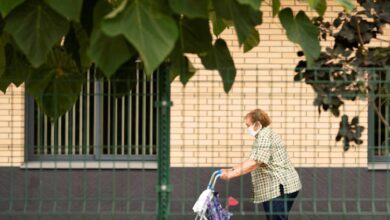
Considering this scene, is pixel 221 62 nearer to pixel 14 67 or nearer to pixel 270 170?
pixel 14 67

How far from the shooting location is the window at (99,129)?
5.71m

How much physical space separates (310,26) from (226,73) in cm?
49

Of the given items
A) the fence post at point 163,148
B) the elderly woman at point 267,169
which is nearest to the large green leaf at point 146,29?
the fence post at point 163,148

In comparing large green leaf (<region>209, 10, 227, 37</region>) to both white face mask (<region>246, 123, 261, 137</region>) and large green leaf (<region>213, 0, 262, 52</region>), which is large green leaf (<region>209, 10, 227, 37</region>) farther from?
white face mask (<region>246, 123, 261, 137</region>)

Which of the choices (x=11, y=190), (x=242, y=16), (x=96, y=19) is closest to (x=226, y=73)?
(x=242, y=16)

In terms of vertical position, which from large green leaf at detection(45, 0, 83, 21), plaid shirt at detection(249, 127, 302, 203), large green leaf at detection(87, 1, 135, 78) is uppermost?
large green leaf at detection(45, 0, 83, 21)

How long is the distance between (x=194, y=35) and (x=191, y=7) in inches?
12.1

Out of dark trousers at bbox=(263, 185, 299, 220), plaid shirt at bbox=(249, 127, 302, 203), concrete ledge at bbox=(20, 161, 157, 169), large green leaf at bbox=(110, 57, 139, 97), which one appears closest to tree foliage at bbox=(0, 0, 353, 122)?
large green leaf at bbox=(110, 57, 139, 97)

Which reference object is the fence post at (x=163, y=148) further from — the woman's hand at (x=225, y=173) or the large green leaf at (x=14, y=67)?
the woman's hand at (x=225, y=173)

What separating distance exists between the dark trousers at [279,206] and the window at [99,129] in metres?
1.01

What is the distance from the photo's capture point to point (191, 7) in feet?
13.3

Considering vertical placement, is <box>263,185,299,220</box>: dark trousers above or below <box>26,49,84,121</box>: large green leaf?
below

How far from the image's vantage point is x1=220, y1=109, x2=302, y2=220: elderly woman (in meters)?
7.10

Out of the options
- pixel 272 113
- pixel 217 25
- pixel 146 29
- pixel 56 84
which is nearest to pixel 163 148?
pixel 56 84
